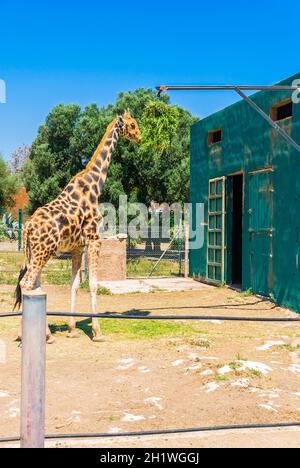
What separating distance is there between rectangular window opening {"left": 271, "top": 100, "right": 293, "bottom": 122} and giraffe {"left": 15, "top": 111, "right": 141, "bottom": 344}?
4080 millimetres

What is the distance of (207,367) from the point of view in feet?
21.5

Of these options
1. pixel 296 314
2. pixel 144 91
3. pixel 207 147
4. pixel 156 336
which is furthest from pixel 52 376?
pixel 144 91

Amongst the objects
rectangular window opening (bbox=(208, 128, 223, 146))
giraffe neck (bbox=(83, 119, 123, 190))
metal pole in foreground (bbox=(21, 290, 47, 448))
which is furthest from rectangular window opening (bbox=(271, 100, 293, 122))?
metal pole in foreground (bbox=(21, 290, 47, 448))

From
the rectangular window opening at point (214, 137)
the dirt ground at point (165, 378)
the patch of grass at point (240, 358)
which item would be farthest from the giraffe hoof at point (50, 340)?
the rectangular window opening at point (214, 137)

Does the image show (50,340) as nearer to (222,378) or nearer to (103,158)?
(222,378)

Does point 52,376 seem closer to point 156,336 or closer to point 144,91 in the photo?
point 156,336

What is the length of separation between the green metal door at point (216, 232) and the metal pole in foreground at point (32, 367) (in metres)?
11.2

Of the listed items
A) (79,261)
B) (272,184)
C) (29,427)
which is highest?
(272,184)

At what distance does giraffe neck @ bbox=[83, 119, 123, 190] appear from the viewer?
8828mm

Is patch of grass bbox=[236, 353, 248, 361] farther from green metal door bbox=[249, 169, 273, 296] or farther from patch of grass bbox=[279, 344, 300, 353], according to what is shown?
green metal door bbox=[249, 169, 273, 296]

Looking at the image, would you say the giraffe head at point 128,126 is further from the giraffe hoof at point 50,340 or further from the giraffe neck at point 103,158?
the giraffe hoof at point 50,340

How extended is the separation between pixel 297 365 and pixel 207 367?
120 cm

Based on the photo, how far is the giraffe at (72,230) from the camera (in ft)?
25.4
